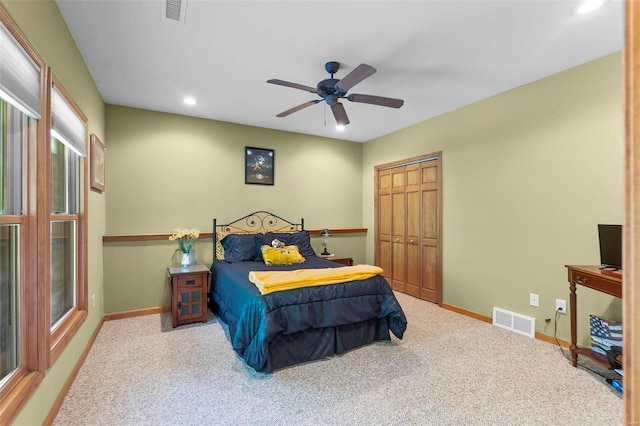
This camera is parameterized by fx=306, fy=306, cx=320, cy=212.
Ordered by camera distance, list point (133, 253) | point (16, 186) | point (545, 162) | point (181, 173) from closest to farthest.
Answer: point (16, 186)
point (545, 162)
point (133, 253)
point (181, 173)

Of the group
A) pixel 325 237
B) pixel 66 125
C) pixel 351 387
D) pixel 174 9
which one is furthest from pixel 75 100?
pixel 325 237

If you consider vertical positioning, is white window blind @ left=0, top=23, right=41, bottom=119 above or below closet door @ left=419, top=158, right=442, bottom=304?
above

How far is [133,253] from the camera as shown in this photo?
3902mm

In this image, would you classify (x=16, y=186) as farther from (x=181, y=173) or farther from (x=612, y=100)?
(x=612, y=100)

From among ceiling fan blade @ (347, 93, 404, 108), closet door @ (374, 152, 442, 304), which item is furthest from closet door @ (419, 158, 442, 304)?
ceiling fan blade @ (347, 93, 404, 108)

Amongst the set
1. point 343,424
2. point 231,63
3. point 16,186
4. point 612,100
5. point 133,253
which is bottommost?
point 343,424

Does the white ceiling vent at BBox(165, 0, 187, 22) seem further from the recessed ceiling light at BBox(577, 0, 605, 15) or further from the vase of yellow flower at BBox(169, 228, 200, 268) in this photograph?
the recessed ceiling light at BBox(577, 0, 605, 15)

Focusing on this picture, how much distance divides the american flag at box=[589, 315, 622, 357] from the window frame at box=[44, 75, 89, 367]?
13.1 feet

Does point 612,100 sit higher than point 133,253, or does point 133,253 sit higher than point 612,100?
point 612,100

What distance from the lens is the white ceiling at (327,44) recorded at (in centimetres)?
212

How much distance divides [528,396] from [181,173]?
4411mm

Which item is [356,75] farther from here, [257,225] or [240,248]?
[257,225]

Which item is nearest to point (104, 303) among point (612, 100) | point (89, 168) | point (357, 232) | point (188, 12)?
point (89, 168)

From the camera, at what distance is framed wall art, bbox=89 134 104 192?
2982 millimetres
